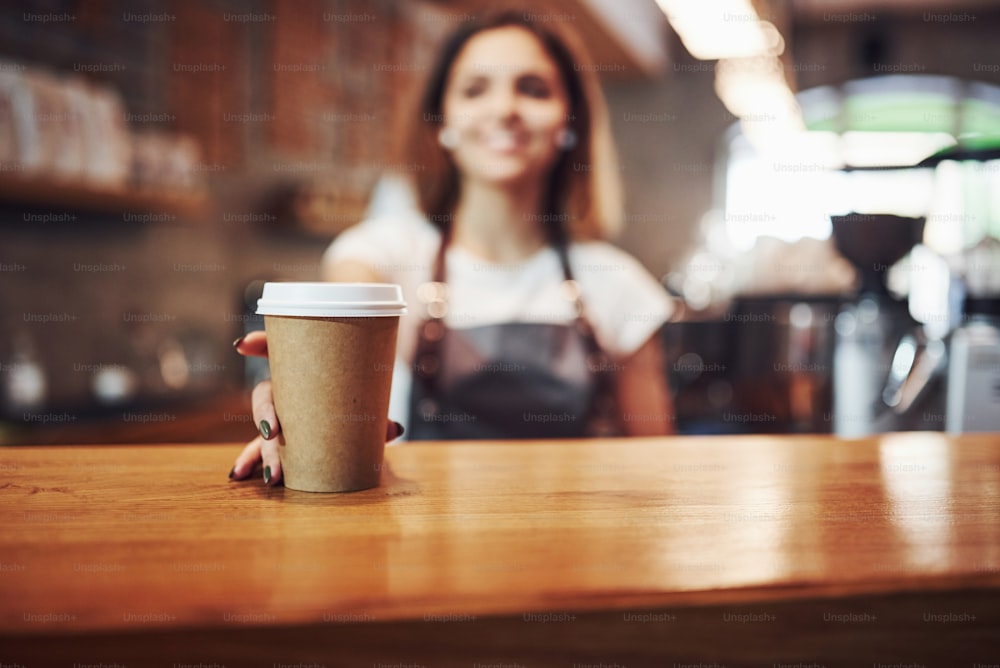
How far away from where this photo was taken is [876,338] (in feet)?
5.14

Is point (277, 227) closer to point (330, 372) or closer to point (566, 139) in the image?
point (566, 139)

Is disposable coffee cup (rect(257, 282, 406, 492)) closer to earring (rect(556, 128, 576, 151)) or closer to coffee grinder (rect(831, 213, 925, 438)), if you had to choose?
coffee grinder (rect(831, 213, 925, 438))

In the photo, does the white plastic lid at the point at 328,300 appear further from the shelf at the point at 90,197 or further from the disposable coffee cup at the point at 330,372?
the shelf at the point at 90,197

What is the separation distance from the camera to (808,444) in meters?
1.05

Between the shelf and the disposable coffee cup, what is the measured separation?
1794 mm

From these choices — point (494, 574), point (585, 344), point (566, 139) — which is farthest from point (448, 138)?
A: point (494, 574)

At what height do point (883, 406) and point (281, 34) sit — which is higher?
point (281, 34)

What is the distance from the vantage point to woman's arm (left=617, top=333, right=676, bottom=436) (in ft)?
6.06

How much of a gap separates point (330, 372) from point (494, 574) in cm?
26

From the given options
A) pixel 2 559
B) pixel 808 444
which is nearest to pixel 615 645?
pixel 2 559

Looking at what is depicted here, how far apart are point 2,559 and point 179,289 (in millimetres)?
2822

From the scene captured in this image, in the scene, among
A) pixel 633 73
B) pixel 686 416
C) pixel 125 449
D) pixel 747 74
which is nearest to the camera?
pixel 125 449

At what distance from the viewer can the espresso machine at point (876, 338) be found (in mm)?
1432

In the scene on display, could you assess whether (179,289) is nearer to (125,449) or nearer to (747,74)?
(125,449)
